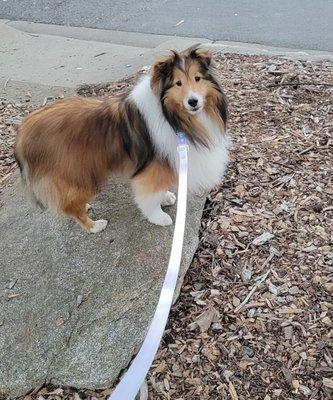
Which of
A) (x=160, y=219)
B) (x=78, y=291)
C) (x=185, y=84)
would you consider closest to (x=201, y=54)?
(x=185, y=84)

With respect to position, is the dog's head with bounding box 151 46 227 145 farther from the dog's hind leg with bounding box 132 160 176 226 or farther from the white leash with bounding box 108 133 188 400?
the white leash with bounding box 108 133 188 400

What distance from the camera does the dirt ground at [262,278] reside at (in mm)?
2688

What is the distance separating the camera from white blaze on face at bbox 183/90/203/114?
282 centimetres

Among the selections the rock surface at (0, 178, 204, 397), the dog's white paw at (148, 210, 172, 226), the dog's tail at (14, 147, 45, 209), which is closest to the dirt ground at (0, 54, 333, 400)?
the rock surface at (0, 178, 204, 397)

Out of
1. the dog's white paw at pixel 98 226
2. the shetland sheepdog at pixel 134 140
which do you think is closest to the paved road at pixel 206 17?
the shetland sheepdog at pixel 134 140

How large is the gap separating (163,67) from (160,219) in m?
1.06

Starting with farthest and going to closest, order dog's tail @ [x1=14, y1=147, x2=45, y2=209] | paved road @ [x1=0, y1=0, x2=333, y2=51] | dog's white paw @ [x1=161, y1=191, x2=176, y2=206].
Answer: paved road @ [x1=0, y1=0, x2=333, y2=51] → dog's white paw @ [x1=161, y1=191, x2=176, y2=206] → dog's tail @ [x1=14, y1=147, x2=45, y2=209]

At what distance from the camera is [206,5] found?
27.3 feet

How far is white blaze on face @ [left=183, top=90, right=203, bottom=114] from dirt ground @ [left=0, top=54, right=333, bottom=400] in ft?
3.26

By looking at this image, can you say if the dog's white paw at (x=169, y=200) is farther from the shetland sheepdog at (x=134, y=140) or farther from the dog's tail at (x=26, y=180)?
the dog's tail at (x=26, y=180)

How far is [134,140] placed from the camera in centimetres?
316

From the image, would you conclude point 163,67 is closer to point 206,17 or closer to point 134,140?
point 134,140

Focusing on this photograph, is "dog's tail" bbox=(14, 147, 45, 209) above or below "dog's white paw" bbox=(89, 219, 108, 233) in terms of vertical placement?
above

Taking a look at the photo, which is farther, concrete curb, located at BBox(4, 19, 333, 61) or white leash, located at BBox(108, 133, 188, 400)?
concrete curb, located at BBox(4, 19, 333, 61)
